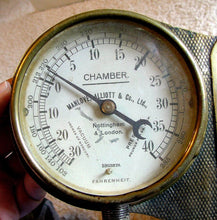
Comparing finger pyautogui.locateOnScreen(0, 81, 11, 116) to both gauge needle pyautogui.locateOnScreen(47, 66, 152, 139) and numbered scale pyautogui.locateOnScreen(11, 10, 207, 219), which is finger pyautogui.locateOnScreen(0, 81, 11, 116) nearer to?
numbered scale pyautogui.locateOnScreen(11, 10, 207, 219)

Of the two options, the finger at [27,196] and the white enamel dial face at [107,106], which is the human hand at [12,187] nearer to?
the finger at [27,196]

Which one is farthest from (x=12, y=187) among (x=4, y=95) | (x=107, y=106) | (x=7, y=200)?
(x=107, y=106)

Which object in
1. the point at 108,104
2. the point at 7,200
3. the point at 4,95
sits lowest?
the point at 7,200

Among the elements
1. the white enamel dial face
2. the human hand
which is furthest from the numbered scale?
the human hand

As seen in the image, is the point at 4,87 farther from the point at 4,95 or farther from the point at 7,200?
the point at 7,200

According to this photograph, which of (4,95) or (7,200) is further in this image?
(7,200)

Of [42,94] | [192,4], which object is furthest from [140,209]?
[192,4]
